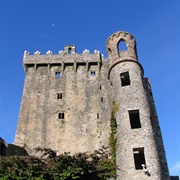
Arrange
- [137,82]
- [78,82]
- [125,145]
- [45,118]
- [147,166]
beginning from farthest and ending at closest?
[78,82]
[45,118]
[137,82]
[125,145]
[147,166]

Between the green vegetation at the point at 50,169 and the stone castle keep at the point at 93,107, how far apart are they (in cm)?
246

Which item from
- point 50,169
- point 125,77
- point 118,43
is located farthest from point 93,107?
point 50,169

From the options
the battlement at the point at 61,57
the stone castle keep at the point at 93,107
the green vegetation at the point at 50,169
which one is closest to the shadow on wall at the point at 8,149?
the stone castle keep at the point at 93,107

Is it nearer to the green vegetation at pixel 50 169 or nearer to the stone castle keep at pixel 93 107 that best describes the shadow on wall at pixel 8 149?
the stone castle keep at pixel 93 107

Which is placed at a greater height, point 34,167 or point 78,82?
point 78,82

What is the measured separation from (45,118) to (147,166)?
1386 centimetres

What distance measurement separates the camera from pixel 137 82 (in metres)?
23.3

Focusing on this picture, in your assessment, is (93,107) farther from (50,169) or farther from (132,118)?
(50,169)

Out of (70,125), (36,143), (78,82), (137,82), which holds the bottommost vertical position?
(36,143)

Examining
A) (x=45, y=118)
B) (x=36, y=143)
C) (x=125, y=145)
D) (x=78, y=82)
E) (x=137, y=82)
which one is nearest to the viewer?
(x=125, y=145)

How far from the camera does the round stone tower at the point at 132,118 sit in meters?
19.2

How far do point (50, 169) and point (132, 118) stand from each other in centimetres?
960

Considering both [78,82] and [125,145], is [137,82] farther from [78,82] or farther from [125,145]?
[78,82]

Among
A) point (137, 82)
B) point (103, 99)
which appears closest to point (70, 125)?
point (103, 99)
